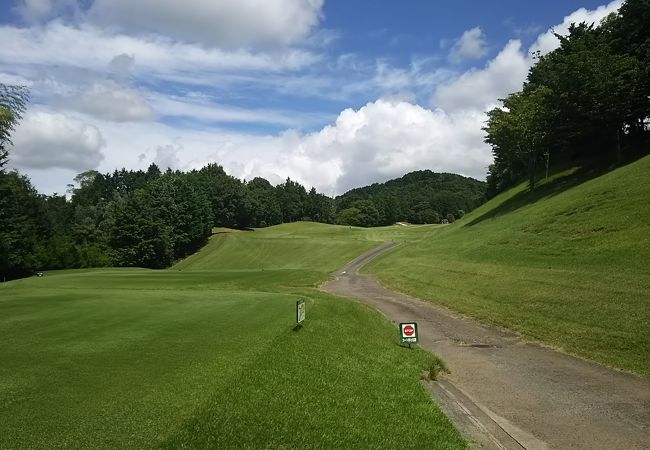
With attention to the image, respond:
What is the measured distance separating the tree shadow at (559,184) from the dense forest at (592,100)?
1.81 metres

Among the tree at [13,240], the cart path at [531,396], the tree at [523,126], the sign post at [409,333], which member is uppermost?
the tree at [523,126]

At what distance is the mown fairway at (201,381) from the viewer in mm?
7754

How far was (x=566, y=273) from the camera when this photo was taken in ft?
84.1

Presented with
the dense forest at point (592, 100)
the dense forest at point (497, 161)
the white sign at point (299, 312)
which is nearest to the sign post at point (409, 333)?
the white sign at point (299, 312)

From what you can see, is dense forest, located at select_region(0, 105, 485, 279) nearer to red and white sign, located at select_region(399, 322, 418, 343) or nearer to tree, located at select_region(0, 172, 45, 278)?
tree, located at select_region(0, 172, 45, 278)

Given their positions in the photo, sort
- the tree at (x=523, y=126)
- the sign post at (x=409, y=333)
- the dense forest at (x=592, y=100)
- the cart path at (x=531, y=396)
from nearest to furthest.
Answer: the cart path at (x=531, y=396)
the sign post at (x=409, y=333)
the dense forest at (x=592, y=100)
the tree at (x=523, y=126)

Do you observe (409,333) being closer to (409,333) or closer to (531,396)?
(409,333)

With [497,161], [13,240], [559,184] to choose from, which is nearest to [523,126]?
[559,184]

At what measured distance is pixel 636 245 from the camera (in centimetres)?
2514

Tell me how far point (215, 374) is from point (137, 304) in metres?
10.9

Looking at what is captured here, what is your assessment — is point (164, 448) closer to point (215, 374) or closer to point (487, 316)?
point (215, 374)

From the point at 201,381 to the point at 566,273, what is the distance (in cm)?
2148

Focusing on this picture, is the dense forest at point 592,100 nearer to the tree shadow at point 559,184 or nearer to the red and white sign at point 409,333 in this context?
the tree shadow at point 559,184

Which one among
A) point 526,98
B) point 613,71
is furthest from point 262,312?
point 526,98
